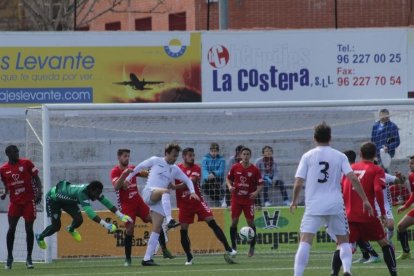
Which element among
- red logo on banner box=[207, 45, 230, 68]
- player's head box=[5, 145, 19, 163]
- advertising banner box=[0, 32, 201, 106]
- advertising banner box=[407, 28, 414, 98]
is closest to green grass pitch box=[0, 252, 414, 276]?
player's head box=[5, 145, 19, 163]

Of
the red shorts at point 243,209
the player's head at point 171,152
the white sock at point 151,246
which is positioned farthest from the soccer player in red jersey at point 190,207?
the player's head at point 171,152

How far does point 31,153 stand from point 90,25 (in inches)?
747

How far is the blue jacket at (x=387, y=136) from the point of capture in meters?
23.6

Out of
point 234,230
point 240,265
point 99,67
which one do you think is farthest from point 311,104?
point 99,67

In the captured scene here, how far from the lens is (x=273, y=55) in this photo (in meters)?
27.3

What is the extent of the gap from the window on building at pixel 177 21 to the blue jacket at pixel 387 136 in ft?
40.8

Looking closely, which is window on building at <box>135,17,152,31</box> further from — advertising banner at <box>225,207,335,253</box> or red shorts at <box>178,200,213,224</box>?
red shorts at <box>178,200,213,224</box>

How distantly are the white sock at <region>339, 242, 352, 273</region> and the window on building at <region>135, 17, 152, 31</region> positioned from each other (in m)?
24.4

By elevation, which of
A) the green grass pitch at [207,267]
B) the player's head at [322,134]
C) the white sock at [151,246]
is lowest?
the green grass pitch at [207,267]

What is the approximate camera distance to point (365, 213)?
15.2m

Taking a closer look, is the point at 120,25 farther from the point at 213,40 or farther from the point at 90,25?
the point at 213,40

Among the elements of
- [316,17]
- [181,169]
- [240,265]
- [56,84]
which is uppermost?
[316,17]

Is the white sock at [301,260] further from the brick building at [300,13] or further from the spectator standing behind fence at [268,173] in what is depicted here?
the brick building at [300,13]

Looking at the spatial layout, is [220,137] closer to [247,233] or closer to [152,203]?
[247,233]
